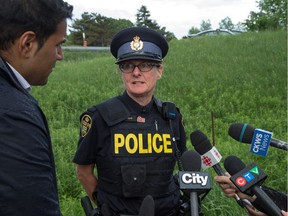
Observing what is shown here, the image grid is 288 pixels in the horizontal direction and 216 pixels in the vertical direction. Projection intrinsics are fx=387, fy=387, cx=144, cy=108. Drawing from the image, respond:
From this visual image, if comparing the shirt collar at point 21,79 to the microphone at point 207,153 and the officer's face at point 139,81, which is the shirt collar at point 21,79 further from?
the officer's face at point 139,81

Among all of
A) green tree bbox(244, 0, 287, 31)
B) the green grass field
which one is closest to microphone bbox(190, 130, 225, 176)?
the green grass field

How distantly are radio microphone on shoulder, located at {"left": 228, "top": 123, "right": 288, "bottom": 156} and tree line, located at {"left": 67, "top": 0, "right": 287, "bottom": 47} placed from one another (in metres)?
14.0

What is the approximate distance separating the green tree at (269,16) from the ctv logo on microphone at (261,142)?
28.4 metres

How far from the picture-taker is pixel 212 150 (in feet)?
6.88

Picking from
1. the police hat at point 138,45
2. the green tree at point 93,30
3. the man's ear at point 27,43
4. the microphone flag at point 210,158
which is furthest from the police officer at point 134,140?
the green tree at point 93,30

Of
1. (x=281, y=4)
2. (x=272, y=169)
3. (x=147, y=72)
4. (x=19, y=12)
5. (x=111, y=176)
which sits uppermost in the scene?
(x=281, y=4)

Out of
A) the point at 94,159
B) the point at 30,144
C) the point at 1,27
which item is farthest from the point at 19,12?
the point at 94,159

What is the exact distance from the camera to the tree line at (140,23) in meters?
29.3

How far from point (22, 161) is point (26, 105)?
0.19 metres

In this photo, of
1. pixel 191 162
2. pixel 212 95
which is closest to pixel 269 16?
pixel 212 95

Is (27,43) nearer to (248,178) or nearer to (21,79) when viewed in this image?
(21,79)

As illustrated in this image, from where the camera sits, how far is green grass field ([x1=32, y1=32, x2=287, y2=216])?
4.71 metres

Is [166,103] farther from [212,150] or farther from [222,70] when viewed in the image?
[222,70]

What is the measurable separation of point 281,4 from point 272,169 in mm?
27493
